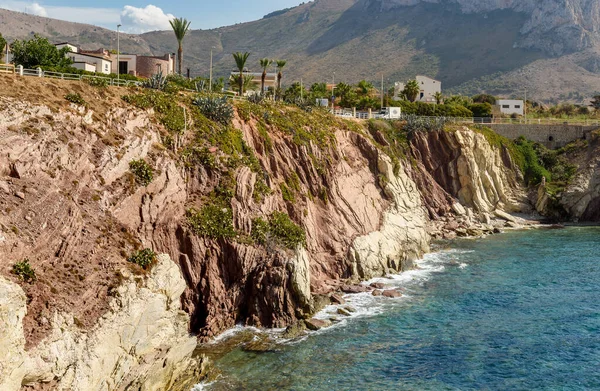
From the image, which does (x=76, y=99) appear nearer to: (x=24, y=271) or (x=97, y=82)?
(x=97, y=82)

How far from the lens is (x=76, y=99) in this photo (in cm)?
3603

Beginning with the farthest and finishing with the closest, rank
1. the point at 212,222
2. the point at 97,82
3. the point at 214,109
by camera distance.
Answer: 1. the point at 214,109
2. the point at 97,82
3. the point at 212,222

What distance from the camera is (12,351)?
833 inches

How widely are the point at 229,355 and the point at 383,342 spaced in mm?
8934

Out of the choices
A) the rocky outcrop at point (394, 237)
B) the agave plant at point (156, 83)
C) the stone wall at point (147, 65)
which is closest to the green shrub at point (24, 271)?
the agave plant at point (156, 83)

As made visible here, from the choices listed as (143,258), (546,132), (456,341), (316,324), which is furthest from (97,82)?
(546,132)

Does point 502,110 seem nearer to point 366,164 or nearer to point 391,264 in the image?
point 366,164

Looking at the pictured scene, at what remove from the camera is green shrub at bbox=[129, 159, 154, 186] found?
35.4 m

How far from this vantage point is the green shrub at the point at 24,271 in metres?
24.8

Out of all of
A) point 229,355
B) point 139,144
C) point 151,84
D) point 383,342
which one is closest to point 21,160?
point 139,144

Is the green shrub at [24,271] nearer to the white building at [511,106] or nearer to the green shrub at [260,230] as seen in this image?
the green shrub at [260,230]

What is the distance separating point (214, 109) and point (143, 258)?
18623 millimetres

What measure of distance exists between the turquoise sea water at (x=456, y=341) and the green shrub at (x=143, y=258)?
6575 mm

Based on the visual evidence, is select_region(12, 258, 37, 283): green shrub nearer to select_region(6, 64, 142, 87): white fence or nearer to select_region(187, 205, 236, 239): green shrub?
select_region(187, 205, 236, 239): green shrub
